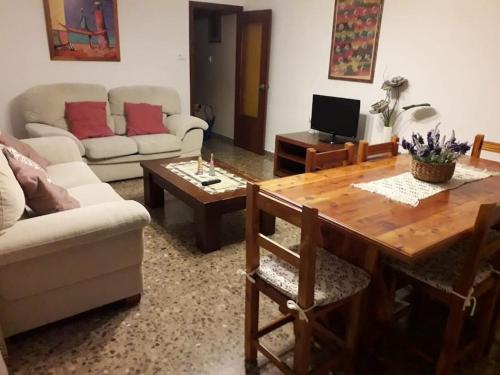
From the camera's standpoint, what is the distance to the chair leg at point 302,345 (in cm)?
144

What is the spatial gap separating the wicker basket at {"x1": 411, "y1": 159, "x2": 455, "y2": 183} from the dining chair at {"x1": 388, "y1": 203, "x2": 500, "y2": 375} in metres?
0.33

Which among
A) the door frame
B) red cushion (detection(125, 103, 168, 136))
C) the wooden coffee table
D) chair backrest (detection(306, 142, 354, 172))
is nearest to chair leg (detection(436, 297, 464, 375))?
chair backrest (detection(306, 142, 354, 172))

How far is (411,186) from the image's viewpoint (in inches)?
74.0

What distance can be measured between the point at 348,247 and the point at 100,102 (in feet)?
12.3

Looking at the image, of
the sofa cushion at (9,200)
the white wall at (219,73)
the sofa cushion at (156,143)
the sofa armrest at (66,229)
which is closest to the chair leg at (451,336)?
the sofa armrest at (66,229)

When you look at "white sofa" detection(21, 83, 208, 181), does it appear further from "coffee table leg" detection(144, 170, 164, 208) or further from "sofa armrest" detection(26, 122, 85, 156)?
"coffee table leg" detection(144, 170, 164, 208)

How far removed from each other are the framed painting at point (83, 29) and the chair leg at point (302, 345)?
4.35 metres

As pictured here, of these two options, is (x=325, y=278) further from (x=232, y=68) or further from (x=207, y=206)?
(x=232, y=68)

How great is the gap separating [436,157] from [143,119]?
3.53m

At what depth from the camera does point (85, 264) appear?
74.8 inches

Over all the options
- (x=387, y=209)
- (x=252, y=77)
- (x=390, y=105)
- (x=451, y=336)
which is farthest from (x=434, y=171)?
(x=252, y=77)

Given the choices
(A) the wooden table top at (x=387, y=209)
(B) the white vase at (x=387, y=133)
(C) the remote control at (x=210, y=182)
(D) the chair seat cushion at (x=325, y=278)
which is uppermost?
(A) the wooden table top at (x=387, y=209)

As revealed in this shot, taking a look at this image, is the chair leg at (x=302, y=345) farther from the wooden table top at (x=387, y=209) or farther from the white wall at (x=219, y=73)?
the white wall at (x=219, y=73)

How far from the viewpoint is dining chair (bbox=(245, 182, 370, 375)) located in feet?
4.42
